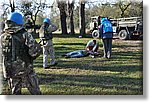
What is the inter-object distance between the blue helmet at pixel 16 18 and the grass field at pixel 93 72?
0.44m

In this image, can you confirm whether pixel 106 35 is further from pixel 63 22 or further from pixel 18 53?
pixel 18 53

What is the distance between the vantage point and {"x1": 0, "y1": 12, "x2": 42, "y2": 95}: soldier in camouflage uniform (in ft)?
8.54

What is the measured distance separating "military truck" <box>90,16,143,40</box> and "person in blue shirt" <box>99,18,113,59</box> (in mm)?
43

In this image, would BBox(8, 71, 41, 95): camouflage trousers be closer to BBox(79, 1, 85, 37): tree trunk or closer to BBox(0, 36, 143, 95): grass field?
BBox(0, 36, 143, 95): grass field

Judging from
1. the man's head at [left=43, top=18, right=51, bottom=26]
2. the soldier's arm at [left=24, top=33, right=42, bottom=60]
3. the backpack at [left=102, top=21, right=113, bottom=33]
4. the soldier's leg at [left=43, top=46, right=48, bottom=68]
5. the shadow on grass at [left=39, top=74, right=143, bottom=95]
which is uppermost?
the man's head at [left=43, top=18, right=51, bottom=26]

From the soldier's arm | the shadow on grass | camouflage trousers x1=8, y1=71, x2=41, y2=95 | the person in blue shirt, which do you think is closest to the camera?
the soldier's arm

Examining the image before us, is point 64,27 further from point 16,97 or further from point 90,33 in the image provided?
point 16,97

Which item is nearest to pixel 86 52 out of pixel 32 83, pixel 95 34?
pixel 95 34

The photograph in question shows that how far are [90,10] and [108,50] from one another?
400 mm

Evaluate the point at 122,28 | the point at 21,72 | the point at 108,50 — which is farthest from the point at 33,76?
the point at 122,28

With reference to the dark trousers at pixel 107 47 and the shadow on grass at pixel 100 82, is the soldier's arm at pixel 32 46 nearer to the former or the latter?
the shadow on grass at pixel 100 82

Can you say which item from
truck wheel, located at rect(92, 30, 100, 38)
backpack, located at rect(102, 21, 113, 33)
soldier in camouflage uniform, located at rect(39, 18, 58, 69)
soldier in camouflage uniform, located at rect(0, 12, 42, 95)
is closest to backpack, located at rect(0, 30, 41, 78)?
soldier in camouflage uniform, located at rect(0, 12, 42, 95)

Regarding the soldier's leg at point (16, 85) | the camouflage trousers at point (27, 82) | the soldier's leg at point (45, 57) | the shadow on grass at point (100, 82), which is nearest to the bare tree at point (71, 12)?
the soldier's leg at point (45, 57)

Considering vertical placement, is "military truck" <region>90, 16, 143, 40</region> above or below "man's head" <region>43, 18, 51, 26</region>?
below
